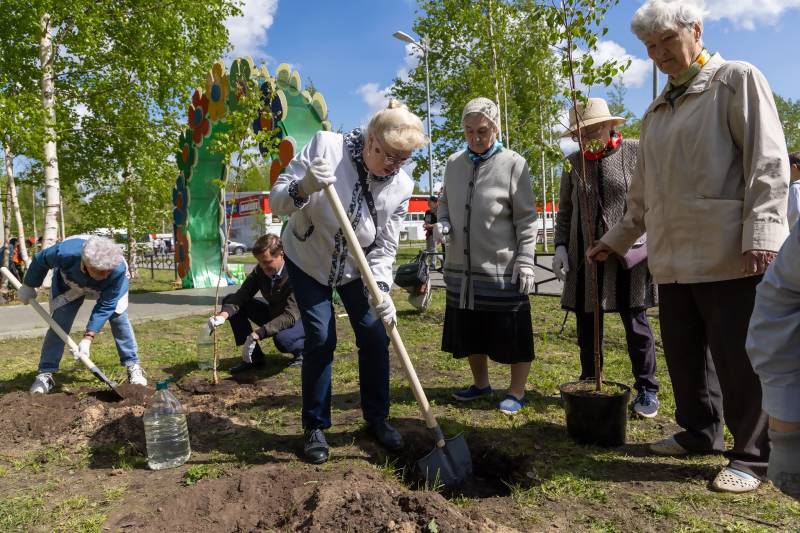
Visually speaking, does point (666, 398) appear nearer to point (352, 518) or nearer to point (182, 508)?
point (352, 518)

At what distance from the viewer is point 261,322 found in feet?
17.0

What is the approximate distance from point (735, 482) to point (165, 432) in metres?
2.84

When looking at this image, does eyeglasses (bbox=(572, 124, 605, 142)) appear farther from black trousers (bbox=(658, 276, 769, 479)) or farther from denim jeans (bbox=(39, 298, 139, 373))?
denim jeans (bbox=(39, 298, 139, 373))

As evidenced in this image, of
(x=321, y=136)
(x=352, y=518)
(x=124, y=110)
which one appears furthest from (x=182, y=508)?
(x=124, y=110)

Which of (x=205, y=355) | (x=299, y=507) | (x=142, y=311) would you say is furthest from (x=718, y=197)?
(x=142, y=311)

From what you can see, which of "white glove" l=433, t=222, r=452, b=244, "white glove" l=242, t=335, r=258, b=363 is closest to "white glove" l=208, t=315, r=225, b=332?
"white glove" l=242, t=335, r=258, b=363

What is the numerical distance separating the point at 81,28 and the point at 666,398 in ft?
40.8

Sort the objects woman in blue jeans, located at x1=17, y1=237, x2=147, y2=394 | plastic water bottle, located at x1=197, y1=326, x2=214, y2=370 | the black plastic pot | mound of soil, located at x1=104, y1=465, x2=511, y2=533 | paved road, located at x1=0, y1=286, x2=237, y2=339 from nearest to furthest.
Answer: mound of soil, located at x1=104, y1=465, x2=511, y2=533 → the black plastic pot → woman in blue jeans, located at x1=17, y1=237, x2=147, y2=394 → plastic water bottle, located at x1=197, y1=326, x2=214, y2=370 → paved road, located at x1=0, y1=286, x2=237, y2=339

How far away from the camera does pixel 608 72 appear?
300cm

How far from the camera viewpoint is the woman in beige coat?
2271mm

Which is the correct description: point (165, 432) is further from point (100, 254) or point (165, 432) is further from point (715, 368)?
point (715, 368)

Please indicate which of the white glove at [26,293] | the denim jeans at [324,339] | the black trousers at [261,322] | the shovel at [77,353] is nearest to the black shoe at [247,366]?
the black trousers at [261,322]

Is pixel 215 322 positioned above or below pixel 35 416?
Answer: above

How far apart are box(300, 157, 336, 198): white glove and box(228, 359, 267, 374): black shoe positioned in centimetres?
279
